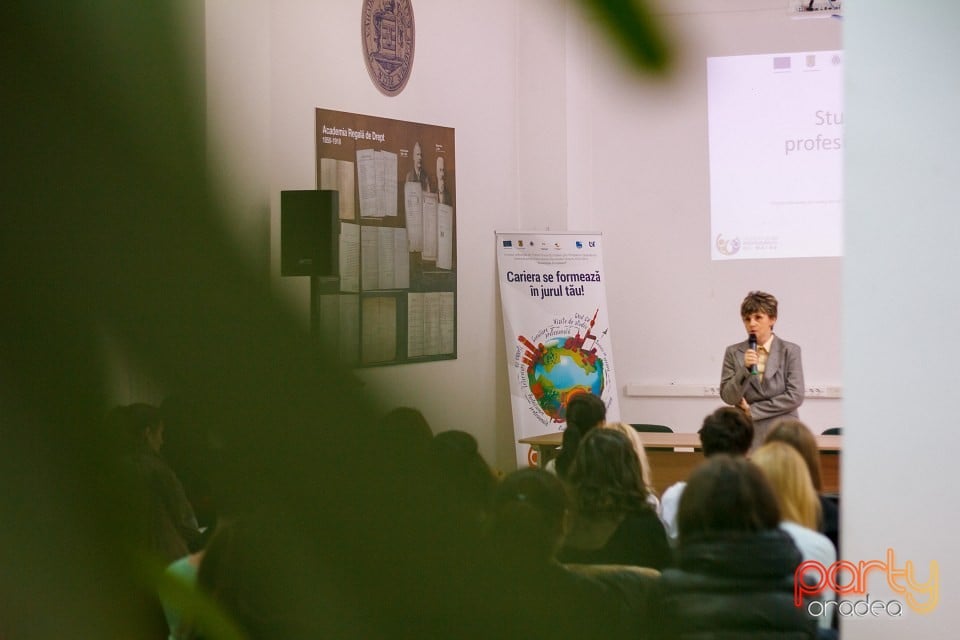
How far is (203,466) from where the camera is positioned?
0.47 ft

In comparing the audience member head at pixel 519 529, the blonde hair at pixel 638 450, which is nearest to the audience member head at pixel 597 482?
the audience member head at pixel 519 529

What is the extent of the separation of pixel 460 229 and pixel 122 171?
167 inches

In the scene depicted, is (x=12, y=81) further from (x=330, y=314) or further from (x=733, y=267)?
(x=733, y=267)

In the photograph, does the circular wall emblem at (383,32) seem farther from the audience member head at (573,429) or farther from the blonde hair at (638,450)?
the blonde hair at (638,450)

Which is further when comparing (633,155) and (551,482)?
(633,155)

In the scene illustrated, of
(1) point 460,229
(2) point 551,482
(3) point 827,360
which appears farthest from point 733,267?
(2) point 551,482

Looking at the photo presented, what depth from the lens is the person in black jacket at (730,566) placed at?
29 cm

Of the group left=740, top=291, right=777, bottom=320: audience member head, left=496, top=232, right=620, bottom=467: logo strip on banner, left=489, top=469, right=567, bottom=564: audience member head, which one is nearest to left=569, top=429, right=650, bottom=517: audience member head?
left=489, top=469, right=567, bottom=564: audience member head

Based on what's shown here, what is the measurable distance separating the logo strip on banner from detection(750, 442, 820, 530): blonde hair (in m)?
5.92

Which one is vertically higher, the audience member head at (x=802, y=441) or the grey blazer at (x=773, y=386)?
the audience member head at (x=802, y=441)

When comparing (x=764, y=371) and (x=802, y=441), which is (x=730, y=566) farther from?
(x=764, y=371)

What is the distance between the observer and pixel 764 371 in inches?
189

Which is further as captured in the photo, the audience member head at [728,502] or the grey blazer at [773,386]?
the grey blazer at [773,386]

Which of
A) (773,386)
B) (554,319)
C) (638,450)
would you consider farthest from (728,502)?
(554,319)
